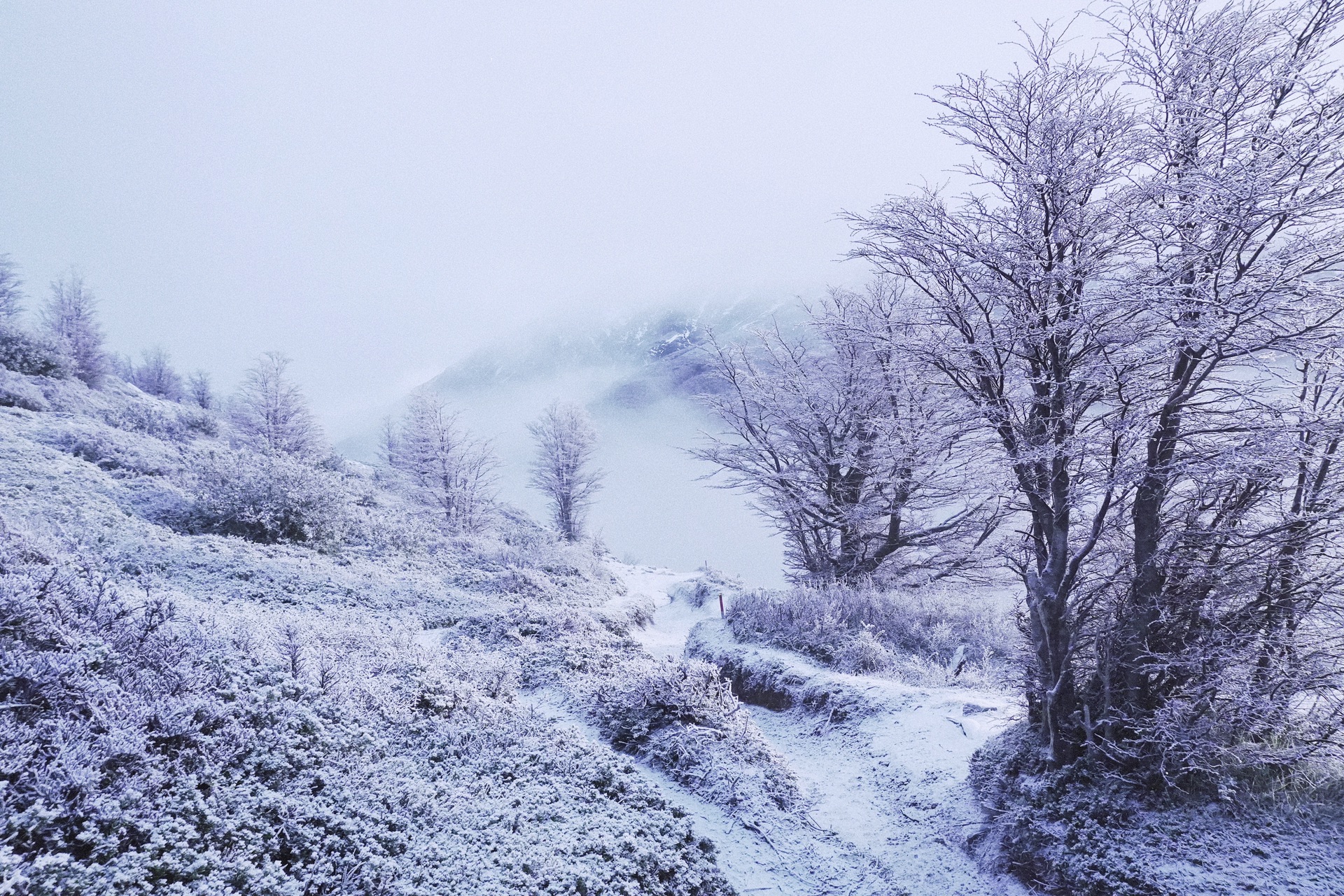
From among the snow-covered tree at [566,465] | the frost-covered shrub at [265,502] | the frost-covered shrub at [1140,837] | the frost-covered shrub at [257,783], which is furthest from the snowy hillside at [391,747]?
the snow-covered tree at [566,465]

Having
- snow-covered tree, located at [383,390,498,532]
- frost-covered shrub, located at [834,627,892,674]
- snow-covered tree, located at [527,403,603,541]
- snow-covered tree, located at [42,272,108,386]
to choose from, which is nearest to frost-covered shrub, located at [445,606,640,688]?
frost-covered shrub, located at [834,627,892,674]

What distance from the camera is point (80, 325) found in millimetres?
33469

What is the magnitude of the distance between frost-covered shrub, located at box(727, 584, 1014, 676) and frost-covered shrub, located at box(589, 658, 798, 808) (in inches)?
122

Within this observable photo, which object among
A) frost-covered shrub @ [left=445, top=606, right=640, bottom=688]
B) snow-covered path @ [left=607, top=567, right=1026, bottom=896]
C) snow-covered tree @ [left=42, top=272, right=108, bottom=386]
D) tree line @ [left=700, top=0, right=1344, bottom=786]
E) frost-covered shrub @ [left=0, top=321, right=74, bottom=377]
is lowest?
snow-covered path @ [left=607, top=567, right=1026, bottom=896]

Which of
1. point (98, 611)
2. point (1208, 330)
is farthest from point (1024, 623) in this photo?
point (98, 611)

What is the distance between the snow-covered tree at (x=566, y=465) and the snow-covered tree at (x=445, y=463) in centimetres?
316

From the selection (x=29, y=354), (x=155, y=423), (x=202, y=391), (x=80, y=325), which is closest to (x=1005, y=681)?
(x=155, y=423)

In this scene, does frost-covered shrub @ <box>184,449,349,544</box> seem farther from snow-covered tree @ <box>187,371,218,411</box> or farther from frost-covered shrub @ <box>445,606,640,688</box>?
snow-covered tree @ <box>187,371,218,411</box>

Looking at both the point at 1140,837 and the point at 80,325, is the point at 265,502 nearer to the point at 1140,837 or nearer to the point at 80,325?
the point at 1140,837

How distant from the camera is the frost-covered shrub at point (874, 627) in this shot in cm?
907

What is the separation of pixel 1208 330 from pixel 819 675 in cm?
640

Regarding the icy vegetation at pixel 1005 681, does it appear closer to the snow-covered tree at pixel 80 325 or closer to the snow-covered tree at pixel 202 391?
the snow-covered tree at pixel 80 325

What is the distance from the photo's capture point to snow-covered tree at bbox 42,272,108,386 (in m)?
30.2

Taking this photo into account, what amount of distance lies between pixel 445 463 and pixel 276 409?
35.2 ft
